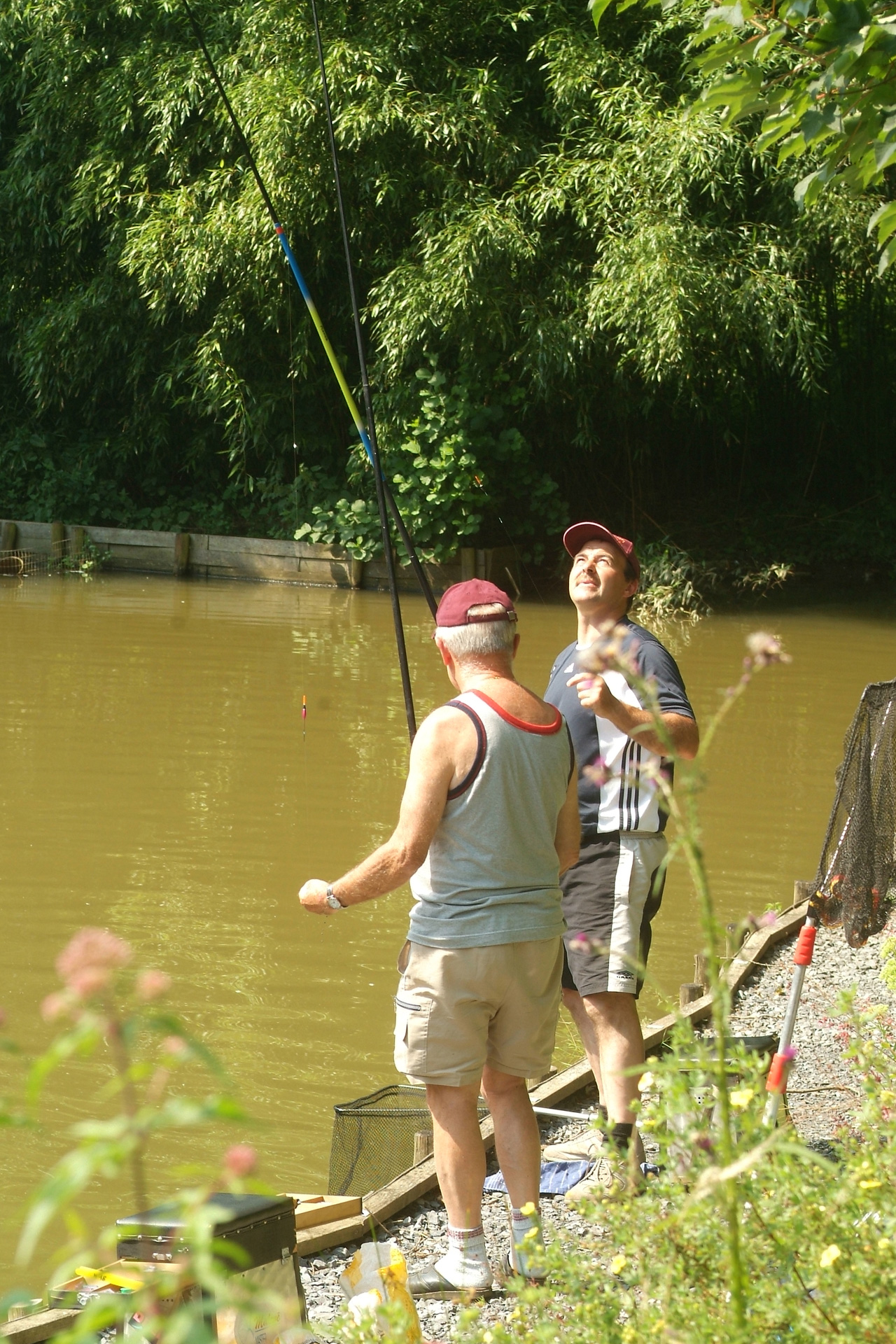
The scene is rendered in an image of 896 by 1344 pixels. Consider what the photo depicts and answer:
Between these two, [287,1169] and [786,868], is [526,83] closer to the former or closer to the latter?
[786,868]

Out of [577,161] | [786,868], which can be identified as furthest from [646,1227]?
[577,161]

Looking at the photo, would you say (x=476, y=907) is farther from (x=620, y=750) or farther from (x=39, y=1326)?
(x=39, y=1326)

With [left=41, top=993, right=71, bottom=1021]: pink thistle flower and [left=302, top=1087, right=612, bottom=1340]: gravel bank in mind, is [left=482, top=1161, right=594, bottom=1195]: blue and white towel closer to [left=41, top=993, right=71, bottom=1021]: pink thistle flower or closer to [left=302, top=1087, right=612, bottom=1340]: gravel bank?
[left=302, top=1087, right=612, bottom=1340]: gravel bank

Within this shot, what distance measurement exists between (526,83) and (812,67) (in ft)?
45.2

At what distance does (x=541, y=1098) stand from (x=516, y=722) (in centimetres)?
159

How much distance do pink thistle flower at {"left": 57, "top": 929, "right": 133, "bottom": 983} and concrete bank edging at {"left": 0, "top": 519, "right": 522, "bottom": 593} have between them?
53.8 feet

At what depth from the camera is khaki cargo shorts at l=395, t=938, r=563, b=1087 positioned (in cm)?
307

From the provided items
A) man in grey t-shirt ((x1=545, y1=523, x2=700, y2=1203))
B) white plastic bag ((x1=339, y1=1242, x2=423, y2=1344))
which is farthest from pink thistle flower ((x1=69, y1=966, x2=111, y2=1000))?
man in grey t-shirt ((x1=545, y1=523, x2=700, y2=1203))

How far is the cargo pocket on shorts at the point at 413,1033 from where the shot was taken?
10.1ft

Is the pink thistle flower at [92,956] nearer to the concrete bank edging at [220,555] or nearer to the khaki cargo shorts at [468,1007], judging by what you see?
the khaki cargo shorts at [468,1007]

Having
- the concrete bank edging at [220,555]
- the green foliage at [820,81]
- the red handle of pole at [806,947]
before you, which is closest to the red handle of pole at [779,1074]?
the red handle of pole at [806,947]

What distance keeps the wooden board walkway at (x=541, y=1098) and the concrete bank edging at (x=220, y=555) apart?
463 inches

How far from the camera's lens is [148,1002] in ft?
3.08

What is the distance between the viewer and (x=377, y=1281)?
9.80ft
